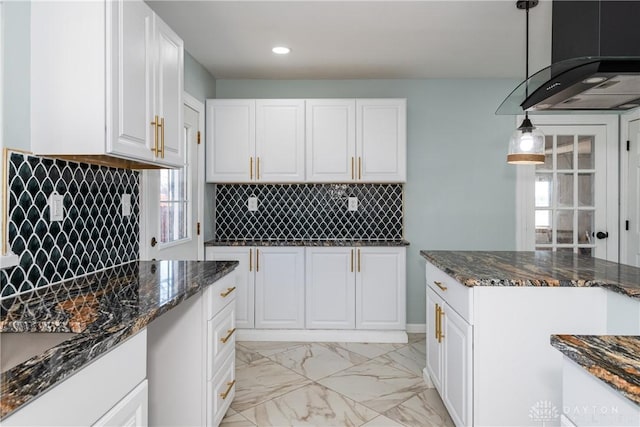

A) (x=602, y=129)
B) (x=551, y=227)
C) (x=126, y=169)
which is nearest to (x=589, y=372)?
(x=126, y=169)

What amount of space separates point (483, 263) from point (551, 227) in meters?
2.21

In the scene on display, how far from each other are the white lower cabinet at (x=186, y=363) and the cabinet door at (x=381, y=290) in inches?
74.3

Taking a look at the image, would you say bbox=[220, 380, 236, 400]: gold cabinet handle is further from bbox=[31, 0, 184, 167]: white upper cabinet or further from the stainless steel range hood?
the stainless steel range hood

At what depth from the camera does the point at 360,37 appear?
3018 millimetres

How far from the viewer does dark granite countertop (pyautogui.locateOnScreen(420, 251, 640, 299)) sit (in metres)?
1.82

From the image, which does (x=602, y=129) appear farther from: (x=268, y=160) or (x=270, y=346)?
(x=270, y=346)

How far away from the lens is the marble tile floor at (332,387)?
2369 millimetres

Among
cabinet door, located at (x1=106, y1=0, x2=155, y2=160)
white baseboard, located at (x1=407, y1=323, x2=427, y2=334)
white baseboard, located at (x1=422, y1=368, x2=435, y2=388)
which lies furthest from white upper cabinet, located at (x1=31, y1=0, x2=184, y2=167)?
white baseboard, located at (x1=407, y1=323, x2=427, y2=334)

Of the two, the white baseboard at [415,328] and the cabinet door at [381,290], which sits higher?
the cabinet door at [381,290]

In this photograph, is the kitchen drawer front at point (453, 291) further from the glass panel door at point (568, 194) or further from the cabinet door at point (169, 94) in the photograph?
the glass panel door at point (568, 194)

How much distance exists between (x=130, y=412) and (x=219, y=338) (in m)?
0.85

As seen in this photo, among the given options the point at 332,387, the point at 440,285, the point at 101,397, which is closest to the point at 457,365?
the point at 440,285

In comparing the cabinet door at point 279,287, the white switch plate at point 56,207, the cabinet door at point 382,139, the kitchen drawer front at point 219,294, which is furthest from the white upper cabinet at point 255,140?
the white switch plate at point 56,207

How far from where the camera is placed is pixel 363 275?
369cm
